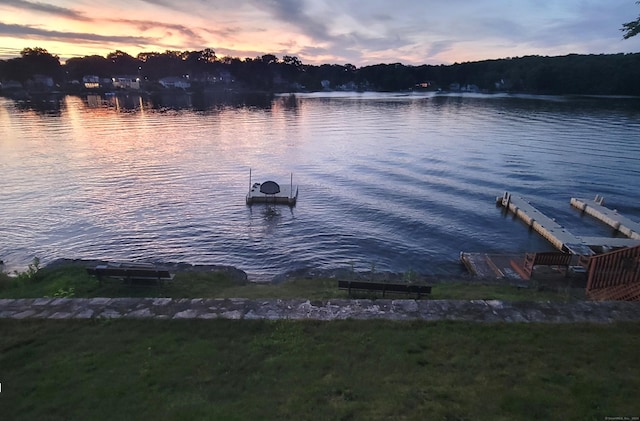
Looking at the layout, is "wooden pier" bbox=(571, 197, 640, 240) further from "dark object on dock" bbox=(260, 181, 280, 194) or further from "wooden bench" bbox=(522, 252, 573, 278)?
"dark object on dock" bbox=(260, 181, 280, 194)

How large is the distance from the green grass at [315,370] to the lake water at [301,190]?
10952mm

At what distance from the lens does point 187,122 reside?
86.6 m

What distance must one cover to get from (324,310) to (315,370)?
2711 millimetres

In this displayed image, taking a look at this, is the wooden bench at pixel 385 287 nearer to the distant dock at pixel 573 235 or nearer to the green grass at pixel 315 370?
the green grass at pixel 315 370

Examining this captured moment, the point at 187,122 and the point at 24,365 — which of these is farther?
the point at 187,122

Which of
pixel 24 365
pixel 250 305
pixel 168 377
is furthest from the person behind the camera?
pixel 250 305

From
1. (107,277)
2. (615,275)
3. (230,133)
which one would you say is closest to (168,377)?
(107,277)

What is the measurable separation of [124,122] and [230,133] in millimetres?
29237

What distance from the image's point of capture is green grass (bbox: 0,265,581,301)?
1387 cm

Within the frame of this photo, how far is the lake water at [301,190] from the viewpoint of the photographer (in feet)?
83.1

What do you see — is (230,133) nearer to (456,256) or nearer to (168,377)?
(456,256)

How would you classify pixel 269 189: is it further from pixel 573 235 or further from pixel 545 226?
pixel 573 235

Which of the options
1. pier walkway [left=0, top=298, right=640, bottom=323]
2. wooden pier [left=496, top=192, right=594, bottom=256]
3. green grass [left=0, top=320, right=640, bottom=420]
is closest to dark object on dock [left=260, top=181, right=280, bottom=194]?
wooden pier [left=496, top=192, right=594, bottom=256]

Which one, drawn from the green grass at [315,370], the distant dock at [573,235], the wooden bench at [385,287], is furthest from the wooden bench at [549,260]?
the green grass at [315,370]
